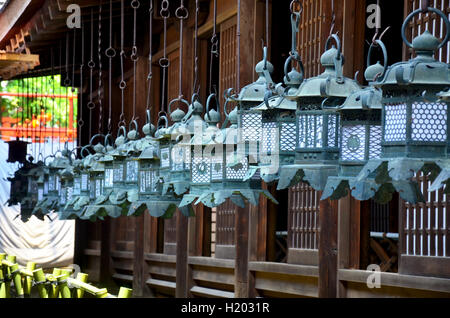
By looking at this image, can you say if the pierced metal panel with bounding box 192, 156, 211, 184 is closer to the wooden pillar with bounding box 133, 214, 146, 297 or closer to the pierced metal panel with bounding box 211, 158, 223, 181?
the pierced metal panel with bounding box 211, 158, 223, 181

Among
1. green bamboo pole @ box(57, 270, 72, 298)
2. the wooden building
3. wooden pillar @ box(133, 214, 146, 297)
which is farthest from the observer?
wooden pillar @ box(133, 214, 146, 297)

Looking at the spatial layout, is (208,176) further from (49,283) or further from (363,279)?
(49,283)

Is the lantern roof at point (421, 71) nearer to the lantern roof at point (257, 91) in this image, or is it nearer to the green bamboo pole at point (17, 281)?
the lantern roof at point (257, 91)

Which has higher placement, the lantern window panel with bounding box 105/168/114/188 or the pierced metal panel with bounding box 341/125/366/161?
the pierced metal panel with bounding box 341/125/366/161

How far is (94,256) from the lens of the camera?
22.4 meters

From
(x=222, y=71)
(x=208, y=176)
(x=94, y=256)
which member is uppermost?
(x=222, y=71)

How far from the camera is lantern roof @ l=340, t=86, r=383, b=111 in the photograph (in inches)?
210

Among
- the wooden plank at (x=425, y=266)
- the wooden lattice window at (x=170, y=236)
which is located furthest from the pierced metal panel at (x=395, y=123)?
the wooden lattice window at (x=170, y=236)

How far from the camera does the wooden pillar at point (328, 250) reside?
32.2ft

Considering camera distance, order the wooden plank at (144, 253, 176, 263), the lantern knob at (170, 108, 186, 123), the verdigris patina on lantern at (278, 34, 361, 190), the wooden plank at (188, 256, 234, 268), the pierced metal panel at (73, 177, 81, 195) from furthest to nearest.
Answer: the wooden plank at (144, 253, 176, 263)
the wooden plank at (188, 256, 234, 268)
the pierced metal panel at (73, 177, 81, 195)
the lantern knob at (170, 108, 186, 123)
the verdigris patina on lantern at (278, 34, 361, 190)

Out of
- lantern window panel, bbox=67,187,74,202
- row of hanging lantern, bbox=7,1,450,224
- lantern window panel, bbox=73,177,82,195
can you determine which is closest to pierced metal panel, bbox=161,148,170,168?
row of hanging lantern, bbox=7,1,450,224

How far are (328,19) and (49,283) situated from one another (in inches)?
160

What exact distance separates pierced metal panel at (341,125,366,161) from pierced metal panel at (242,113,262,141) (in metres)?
0.98
